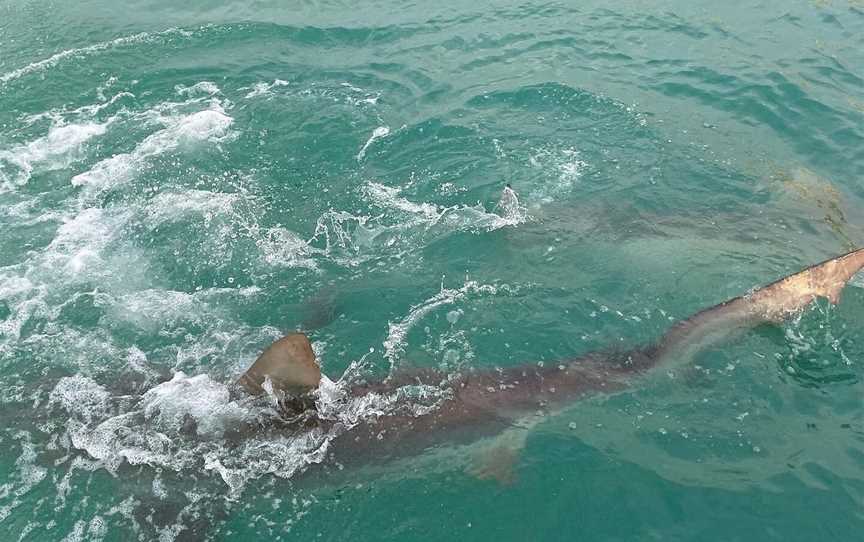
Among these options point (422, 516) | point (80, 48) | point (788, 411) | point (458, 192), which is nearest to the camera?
point (422, 516)

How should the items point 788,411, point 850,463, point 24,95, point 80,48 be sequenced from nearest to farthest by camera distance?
1. point 850,463
2. point 788,411
3. point 24,95
4. point 80,48

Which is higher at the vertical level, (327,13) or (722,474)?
(327,13)

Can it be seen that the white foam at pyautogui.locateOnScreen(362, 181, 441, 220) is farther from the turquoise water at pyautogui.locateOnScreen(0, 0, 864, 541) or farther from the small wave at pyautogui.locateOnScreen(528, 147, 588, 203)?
the small wave at pyautogui.locateOnScreen(528, 147, 588, 203)

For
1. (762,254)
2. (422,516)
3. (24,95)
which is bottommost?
(422,516)

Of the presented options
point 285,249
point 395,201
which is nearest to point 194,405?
point 285,249

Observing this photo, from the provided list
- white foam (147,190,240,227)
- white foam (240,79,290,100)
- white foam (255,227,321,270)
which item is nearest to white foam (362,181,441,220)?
white foam (255,227,321,270)

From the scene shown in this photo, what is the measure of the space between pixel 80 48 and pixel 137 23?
2.17m

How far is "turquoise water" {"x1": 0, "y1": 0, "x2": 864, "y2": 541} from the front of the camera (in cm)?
830

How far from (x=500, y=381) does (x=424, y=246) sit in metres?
3.40

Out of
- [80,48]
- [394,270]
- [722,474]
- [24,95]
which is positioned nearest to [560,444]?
[722,474]

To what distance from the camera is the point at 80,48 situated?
60.3 ft

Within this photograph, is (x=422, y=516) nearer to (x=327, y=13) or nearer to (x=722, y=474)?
(x=722, y=474)

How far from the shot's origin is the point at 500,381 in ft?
31.7

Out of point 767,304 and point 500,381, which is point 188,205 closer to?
point 500,381
